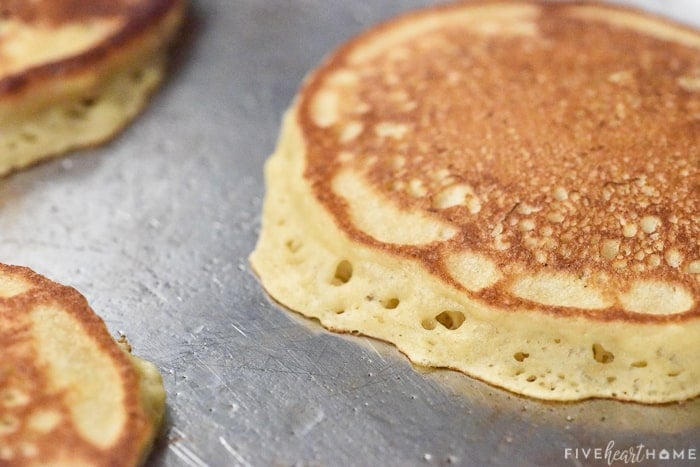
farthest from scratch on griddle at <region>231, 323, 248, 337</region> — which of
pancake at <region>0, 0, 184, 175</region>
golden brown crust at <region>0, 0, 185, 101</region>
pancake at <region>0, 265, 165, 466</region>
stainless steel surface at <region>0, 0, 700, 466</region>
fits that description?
golden brown crust at <region>0, 0, 185, 101</region>

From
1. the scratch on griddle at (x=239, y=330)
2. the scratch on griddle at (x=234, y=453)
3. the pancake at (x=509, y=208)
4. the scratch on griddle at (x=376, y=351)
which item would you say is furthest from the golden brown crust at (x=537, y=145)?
the scratch on griddle at (x=234, y=453)

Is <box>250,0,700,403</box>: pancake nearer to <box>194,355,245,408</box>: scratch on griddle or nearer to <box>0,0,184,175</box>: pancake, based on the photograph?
<box>194,355,245,408</box>: scratch on griddle

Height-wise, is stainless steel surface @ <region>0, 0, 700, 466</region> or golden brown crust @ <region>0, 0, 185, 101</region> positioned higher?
golden brown crust @ <region>0, 0, 185, 101</region>

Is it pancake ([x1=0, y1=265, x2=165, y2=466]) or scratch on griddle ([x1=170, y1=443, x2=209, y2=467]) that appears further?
scratch on griddle ([x1=170, y1=443, x2=209, y2=467])

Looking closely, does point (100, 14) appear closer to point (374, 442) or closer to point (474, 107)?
point (474, 107)

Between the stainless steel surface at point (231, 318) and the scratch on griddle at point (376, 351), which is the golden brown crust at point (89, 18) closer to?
the stainless steel surface at point (231, 318)

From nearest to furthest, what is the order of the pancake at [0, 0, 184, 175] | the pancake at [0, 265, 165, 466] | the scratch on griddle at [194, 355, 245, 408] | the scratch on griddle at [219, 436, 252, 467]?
the pancake at [0, 265, 165, 466]
the scratch on griddle at [219, 436, 252, 467]
the scratch on griddle at [194, 355, 245, 408]
the pancake at [0, 0, 184, 175]
